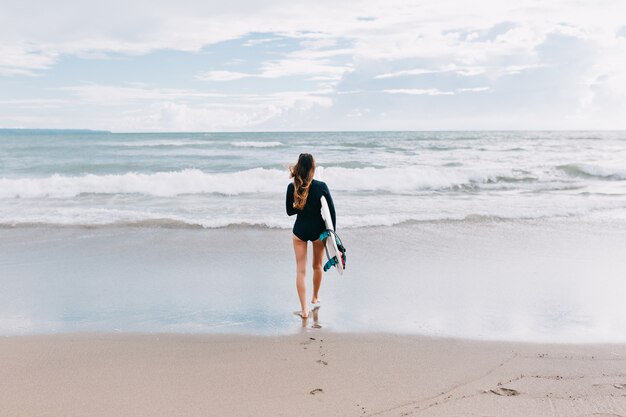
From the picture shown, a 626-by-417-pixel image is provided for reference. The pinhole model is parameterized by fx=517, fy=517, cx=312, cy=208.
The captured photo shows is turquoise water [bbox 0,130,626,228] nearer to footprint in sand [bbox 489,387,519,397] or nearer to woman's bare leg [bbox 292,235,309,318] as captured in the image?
woman's bare leg [bbox 292,235,309,318]

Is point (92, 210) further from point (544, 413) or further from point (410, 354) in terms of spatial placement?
point (544, 413)

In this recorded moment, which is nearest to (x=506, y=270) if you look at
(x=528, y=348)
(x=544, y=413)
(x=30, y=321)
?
(x=528, y=348)

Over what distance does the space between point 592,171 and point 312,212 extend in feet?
70.0

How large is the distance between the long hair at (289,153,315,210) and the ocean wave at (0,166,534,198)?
10.5m

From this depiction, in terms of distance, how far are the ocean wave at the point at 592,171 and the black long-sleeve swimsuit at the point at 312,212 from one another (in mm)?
19801

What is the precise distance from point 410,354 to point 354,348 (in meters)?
0.50

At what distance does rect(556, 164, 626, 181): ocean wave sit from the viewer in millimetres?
21969

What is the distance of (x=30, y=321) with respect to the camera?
5.36 meters

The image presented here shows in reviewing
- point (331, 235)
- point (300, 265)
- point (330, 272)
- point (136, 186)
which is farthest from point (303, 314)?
point (136, 186)

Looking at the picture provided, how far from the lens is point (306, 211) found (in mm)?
5711

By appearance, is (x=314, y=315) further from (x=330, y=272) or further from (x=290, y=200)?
(x=330, y=272)

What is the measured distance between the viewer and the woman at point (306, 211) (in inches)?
216

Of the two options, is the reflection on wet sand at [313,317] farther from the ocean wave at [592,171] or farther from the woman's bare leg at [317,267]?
the ocean wave at [592,171]

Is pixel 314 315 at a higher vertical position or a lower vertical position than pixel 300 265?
lower
